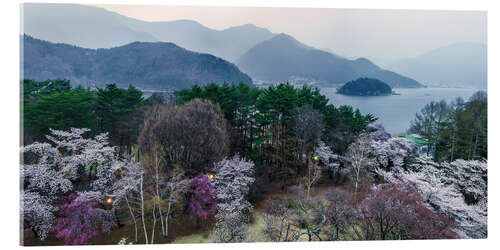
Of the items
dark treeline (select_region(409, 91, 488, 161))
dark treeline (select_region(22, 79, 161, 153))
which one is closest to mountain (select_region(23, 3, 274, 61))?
dark treeline (select_region(22, 79, 161, 153))

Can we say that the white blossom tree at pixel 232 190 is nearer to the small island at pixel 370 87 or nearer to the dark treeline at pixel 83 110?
the dark treeline at pixel 83 110

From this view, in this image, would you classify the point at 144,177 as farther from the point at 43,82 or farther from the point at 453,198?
the point at 453,198

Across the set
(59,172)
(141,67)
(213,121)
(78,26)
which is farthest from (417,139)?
(59,172)

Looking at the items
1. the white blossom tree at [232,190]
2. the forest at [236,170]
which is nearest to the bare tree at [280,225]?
the forest at [236,170]

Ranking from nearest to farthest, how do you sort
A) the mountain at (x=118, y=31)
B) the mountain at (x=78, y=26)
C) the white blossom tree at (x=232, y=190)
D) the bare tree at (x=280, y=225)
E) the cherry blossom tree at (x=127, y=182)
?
the mountain at (x=78, y=26)
the mountain at (x=118, y=31)
the bare tree at (x=280, y=225)
the cherry blossom tree at (x=127, y=182)
the white blossom tree at (x=232, y=190)

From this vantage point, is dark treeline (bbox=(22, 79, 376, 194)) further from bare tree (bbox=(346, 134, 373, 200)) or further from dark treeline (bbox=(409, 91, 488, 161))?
dark treeline (bbox=(409, 91, 488, 161))

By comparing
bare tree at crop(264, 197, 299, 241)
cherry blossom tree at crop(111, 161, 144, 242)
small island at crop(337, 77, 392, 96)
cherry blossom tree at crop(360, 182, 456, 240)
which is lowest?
bare tree at crop(264, 197, 299, 241)

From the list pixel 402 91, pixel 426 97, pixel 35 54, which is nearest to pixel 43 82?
pixel 35 54
